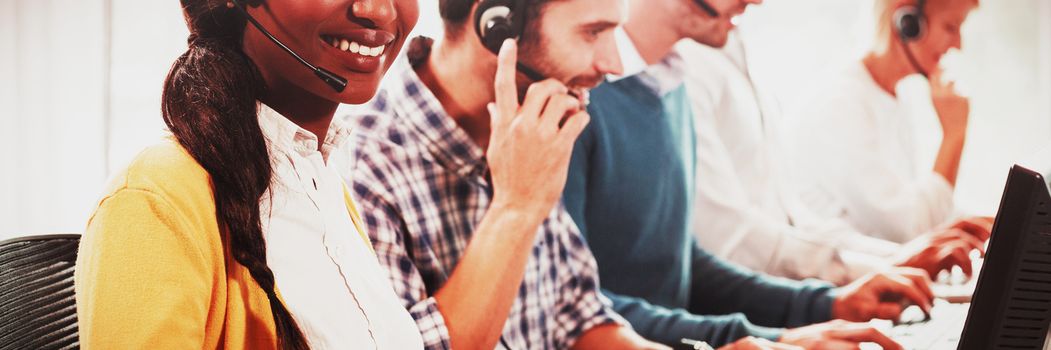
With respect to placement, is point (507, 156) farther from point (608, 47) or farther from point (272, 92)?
point (272, 92)

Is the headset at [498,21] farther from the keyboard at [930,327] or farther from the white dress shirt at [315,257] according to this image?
the keyboard at [930,327]

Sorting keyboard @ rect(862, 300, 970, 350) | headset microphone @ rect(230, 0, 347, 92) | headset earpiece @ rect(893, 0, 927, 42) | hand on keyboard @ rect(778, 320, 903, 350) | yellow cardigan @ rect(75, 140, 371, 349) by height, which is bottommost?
hand on keyboard @ rect(778, 320, 903, 350)

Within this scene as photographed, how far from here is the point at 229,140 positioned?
3.86ft

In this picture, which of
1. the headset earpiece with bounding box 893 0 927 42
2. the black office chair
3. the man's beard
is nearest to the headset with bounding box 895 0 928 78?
the headset earpiece with bounding box 893 0 927 42

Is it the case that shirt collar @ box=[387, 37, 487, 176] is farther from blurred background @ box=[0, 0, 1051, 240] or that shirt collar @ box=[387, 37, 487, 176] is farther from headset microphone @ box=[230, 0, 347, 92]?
headset microphone @ box=[230, 0, 347, 92]

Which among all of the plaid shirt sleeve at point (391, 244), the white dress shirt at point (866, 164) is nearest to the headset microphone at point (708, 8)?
the white dress shirt at point (866, 164)

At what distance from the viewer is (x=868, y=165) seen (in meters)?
2.37

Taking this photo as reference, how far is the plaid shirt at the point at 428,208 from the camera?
1.67 metres

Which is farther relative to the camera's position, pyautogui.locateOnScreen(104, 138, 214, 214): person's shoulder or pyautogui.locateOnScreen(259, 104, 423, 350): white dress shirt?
pyautogui.locateOnScreen(259, 104, 423, 350): white dress shirt

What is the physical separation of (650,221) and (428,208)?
566 mm

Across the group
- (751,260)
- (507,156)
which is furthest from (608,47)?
(751,260)

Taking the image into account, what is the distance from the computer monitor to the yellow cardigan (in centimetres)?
95

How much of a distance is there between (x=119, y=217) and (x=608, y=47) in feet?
3.90

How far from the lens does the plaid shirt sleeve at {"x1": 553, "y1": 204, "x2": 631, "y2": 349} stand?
1.95 meters
